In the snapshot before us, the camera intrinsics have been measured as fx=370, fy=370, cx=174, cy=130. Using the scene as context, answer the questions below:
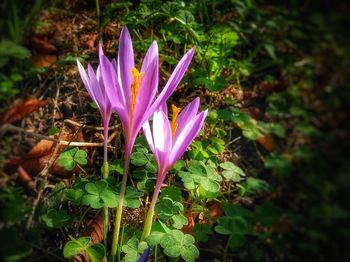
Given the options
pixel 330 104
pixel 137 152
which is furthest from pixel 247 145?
pixel 330 104

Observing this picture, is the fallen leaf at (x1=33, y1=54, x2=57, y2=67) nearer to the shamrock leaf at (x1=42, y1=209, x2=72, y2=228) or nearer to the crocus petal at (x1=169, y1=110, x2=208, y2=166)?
the shamrock leaf at (x1=42, y1=209, x2=72, y2=228)

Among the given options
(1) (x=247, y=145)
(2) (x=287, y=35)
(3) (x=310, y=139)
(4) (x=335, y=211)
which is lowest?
(4) (x=335, y=211)

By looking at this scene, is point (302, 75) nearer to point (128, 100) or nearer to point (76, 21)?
point (76, 21)

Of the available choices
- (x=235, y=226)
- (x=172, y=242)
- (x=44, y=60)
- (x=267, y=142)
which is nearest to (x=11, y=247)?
(x=172, y=242)

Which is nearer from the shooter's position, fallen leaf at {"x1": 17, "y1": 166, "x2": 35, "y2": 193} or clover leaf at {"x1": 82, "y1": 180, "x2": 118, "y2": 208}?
clover leaf at {"x1": 82, "y1": 180, "x2": 118, "y2": 208}

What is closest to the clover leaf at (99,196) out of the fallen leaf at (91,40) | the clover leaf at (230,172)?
the clover leaf at (230,172)

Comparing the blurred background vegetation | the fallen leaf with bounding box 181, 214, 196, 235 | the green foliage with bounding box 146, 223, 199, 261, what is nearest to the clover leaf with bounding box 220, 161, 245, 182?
the blurred background vegetation
